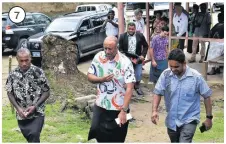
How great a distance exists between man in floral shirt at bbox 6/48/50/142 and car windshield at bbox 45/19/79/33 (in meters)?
9.30

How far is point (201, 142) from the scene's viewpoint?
673 cm

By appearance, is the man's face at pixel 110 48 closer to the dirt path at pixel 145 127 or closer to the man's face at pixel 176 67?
the man's face at pixel 176 67

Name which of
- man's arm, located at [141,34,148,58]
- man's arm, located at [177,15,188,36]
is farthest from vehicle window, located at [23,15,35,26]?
man's arm, located at [141,34,148,58]

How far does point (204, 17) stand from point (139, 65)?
4.22 meters

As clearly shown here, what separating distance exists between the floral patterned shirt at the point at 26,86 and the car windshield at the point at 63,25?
9.31 meters

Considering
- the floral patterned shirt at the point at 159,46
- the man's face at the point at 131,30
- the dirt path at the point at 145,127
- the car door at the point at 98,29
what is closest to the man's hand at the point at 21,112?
the dirt path at the point at 145,127

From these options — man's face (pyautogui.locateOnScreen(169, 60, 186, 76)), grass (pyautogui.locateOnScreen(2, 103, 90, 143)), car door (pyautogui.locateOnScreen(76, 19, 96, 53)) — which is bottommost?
grass (pyautogui.locateOnScreen(2, 103, 90, 143))

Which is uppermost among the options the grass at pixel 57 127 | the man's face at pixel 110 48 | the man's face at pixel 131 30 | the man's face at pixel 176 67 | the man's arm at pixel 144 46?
the man's face at pixel 110 48

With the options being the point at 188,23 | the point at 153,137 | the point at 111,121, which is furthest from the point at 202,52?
the point at 111,121

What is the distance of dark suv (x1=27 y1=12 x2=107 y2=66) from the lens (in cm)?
1455

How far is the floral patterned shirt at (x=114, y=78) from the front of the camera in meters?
5.53

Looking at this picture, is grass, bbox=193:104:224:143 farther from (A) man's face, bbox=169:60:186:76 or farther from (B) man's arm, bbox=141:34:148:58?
(A) man's face, bbox=169:60:186:76

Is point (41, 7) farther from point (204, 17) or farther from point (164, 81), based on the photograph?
point (164, 81)

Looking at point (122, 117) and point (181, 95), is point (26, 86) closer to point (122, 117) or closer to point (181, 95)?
point (122, 117)
